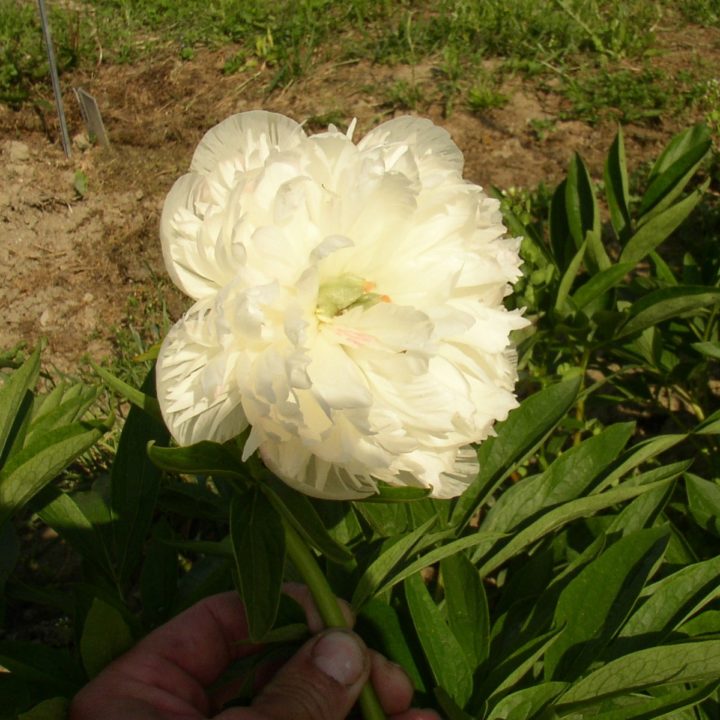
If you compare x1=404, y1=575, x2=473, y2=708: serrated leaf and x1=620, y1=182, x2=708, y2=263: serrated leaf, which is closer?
x1=404, y1=575, x2=473, y2=708: serrated leaf

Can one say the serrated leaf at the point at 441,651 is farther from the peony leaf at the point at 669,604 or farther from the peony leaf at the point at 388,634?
the peony leaf at the point at 669,604

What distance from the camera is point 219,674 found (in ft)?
4.57

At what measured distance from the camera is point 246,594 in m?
0.92

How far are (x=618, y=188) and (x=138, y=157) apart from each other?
178 cm

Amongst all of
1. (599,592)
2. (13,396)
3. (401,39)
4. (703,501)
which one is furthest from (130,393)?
(401,39)

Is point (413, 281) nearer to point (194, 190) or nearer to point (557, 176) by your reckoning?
point (194, 190)

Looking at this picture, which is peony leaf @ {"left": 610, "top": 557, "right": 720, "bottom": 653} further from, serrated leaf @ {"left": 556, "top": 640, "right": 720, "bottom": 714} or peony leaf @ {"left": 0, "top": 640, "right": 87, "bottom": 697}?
peony leaf @ {"left": 0, "top": 640, "right": 87, "bottom": 697}

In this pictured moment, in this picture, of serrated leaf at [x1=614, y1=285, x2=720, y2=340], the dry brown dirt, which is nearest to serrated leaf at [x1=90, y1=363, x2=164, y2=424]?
serrated leaf at [x1=614, y1=285, x2=720, y2=340]

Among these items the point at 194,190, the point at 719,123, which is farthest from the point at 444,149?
the point at 719,123

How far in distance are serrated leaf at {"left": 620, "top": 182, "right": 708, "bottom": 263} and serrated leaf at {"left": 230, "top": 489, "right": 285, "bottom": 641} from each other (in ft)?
3.66

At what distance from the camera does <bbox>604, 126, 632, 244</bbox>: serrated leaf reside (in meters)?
2.00

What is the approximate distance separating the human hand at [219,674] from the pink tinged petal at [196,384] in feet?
1.10

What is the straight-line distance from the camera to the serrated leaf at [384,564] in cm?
111

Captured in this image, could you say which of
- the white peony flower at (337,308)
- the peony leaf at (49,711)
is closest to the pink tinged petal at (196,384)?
the white peony flower at (337,308)
